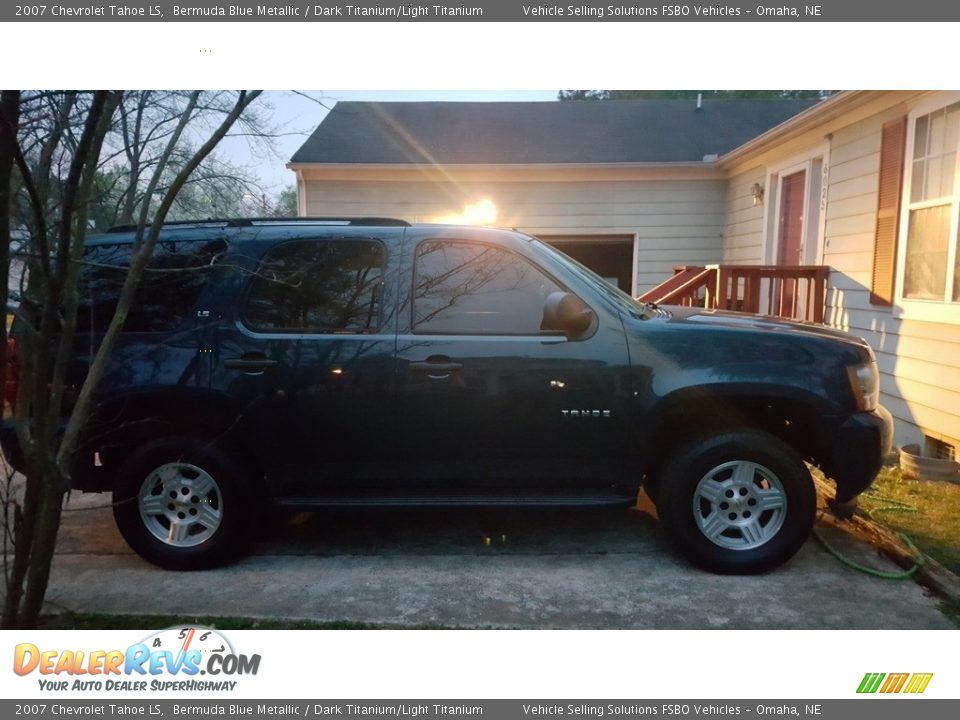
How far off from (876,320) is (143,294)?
6299mm

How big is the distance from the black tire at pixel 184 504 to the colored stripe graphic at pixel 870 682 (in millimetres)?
3008

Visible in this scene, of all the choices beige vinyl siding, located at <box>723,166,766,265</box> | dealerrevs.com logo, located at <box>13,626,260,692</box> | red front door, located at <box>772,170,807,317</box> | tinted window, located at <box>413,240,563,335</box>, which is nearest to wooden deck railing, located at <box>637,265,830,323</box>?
red front door, located at <box>772,170,807,317</box>

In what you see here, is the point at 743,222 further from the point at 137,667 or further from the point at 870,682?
the point at 137,667

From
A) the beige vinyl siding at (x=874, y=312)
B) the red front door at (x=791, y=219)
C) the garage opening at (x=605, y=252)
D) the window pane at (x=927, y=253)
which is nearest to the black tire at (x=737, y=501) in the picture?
the beige vinyl siding at (x=874, y=312)

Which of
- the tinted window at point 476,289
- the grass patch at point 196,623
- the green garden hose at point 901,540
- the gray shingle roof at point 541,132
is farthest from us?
the gray shingle roof at point 541,132

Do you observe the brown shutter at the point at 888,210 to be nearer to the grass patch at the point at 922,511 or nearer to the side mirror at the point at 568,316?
the grass patch at the point at 922,511

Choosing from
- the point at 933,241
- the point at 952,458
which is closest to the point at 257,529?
the point at 952,458

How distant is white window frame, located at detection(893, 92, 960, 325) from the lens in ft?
18.4

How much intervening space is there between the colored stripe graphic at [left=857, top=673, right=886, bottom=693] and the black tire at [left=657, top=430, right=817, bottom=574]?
3.79 ft

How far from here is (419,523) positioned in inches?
182

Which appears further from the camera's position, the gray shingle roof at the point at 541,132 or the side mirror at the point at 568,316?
the gray shingle roof at the point at 541,132

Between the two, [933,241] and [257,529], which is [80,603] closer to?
[257,529]

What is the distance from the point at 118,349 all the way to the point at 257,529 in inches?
50.0

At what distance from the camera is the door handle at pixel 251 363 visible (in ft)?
12.6
